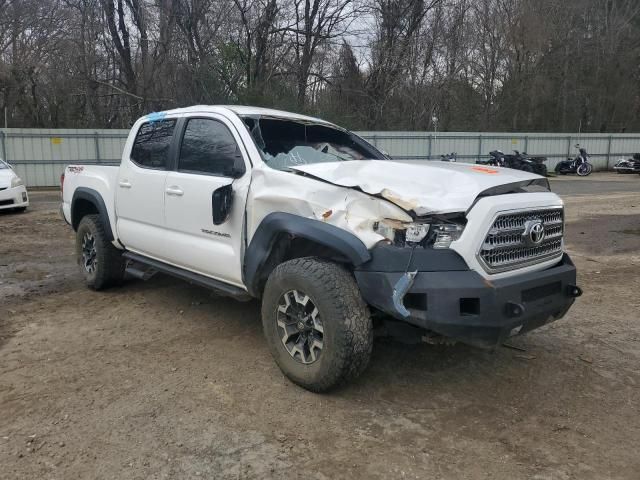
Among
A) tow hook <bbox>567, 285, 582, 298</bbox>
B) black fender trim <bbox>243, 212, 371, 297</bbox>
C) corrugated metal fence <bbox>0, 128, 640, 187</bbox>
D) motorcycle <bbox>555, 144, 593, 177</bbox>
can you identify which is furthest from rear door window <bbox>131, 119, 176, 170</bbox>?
motorcycle <bbox>555, 144, 593, 177</bbox>

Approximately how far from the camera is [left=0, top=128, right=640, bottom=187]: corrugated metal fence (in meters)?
18.8

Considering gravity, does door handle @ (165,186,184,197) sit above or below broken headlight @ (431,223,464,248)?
above

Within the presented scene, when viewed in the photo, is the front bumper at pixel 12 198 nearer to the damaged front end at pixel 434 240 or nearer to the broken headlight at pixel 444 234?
the damaged front end at pixel 434 240

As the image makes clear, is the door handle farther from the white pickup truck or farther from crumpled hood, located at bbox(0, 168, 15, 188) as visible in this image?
crumpled hood, located at bbox(0, 168, 15, 188)

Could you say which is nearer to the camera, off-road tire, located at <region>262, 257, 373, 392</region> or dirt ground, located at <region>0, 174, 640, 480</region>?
dirt ground, located at <region>0, 174, 640, 480</region>

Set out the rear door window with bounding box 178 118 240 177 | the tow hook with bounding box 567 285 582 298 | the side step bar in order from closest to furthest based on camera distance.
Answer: the tow hook with bounding box 567 285 582 298, the side step bar, the rear door window with bounding box 178 118 240 177

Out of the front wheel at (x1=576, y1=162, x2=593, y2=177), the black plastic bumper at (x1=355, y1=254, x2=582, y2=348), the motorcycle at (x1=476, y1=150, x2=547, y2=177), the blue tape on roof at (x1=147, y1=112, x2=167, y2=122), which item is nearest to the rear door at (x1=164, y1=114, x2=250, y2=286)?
the blue tape on roof at (x1=147, y1=112, x2=167, y2=122)

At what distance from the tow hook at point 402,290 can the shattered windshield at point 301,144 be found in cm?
138

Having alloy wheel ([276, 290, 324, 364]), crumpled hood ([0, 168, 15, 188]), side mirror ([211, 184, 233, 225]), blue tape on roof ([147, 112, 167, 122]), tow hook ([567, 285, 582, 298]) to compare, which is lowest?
alloy wheel ([276, 290, 324, 364])

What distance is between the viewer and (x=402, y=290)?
10.1 ft

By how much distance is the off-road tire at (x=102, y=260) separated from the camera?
18.7ft

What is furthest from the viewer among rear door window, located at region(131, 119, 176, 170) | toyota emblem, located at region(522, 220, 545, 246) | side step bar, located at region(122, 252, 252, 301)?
rear door window, located at region(131, 119, 176, 170)

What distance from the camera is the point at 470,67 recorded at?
30.9 metres

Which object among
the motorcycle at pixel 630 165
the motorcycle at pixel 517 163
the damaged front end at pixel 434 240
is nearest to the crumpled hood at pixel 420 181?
the damaged front end at pixel 434 240
